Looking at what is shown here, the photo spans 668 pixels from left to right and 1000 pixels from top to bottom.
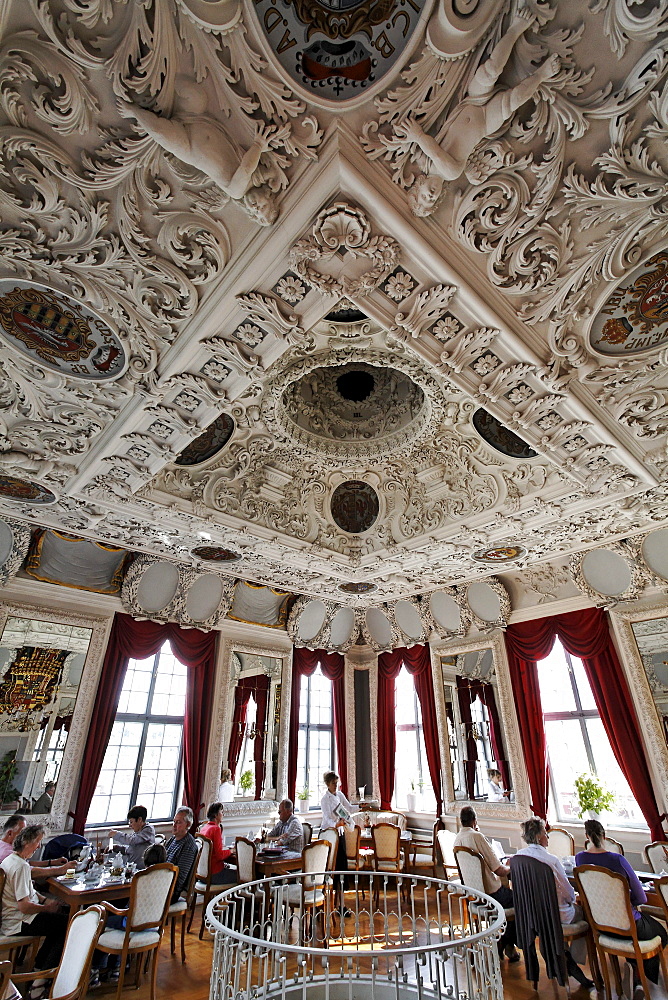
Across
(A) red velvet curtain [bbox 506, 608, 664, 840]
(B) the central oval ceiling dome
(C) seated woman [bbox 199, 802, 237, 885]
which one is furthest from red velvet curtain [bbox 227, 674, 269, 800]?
(B) the central oval ceiling dome

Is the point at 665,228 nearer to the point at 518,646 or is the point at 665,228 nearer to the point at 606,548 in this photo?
the point at 606,548

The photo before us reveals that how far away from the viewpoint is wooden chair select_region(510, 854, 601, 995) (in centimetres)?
439

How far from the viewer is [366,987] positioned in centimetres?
395

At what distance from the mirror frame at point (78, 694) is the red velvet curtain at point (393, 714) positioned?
5789 millimetres

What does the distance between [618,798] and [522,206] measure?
8195 mm

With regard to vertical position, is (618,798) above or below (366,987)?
above

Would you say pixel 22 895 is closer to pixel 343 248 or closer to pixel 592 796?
pixel 343 248

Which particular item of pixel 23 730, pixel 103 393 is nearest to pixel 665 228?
pixel 103 393

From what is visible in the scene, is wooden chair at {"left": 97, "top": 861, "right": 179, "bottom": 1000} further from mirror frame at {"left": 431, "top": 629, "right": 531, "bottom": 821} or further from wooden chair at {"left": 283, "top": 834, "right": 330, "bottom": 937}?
mirror frame at {"left": 431, "top": 629, "right": 531, "bottom": 821}

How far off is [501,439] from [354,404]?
78.2 inches

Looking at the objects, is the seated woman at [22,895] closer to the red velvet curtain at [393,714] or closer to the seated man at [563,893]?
the seated man at [563,893]

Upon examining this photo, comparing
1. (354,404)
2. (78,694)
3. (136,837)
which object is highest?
(354,404)

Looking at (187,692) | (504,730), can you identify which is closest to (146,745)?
(187,692)

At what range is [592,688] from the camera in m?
7.64
